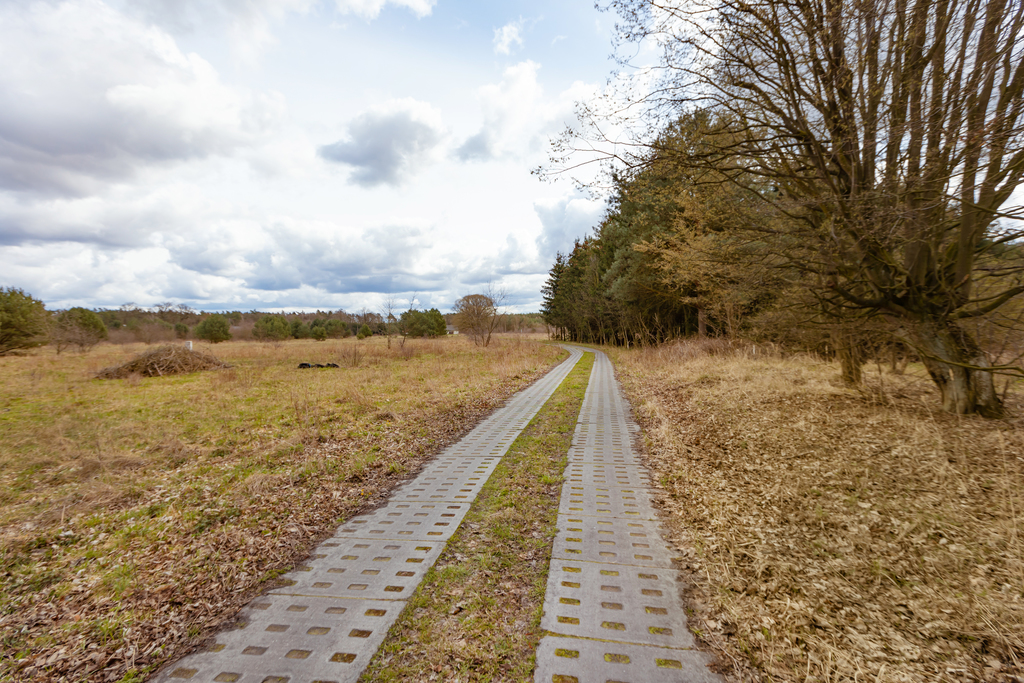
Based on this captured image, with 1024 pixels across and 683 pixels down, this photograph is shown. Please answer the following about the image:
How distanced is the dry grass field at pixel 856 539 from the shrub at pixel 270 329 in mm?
59171

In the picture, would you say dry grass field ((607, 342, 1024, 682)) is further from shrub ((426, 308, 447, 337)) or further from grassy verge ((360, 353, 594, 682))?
shrub ((426, 308, 447, 337))

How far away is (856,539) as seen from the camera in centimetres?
349

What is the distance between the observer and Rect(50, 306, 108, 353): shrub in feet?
98.0

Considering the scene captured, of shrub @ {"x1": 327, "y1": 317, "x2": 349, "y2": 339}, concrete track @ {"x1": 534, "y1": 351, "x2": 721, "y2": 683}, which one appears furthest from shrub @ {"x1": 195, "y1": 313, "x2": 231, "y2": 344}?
concrete track @ {"x1": 534, "y1": 351, "x2": 721, "y2": 683}

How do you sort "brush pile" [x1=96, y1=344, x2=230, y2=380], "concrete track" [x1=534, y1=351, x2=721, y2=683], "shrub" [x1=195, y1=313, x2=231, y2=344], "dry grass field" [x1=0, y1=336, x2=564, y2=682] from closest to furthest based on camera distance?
"concrete track" [x1=534, y1=351, x2=721, y2=683]
"dry grass field" [x1=0, y1=336, x2=564, y2=682]
"brush pile" [x1=96, y1=344, x2=230, y2=380]
"shrub" [x1=195, y1=313, x2=231, y2=344]

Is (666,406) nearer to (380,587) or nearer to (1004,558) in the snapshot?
(1004,558)

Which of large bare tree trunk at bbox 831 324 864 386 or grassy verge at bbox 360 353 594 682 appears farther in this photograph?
large bare tree trunk at bbox 831 324 864 386

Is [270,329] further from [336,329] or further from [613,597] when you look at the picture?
[613,597]

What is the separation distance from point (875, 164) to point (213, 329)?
62123mm

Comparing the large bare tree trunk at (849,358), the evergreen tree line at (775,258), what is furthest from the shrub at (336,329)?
the large bare tree trunk at (849,358)

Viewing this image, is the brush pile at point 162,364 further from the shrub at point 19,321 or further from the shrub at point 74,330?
the shrub at point 74,330

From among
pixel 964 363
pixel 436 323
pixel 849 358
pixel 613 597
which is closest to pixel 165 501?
pixel 613 597

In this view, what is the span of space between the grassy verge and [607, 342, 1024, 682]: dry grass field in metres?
1.16

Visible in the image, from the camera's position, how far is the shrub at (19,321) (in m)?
25.0
